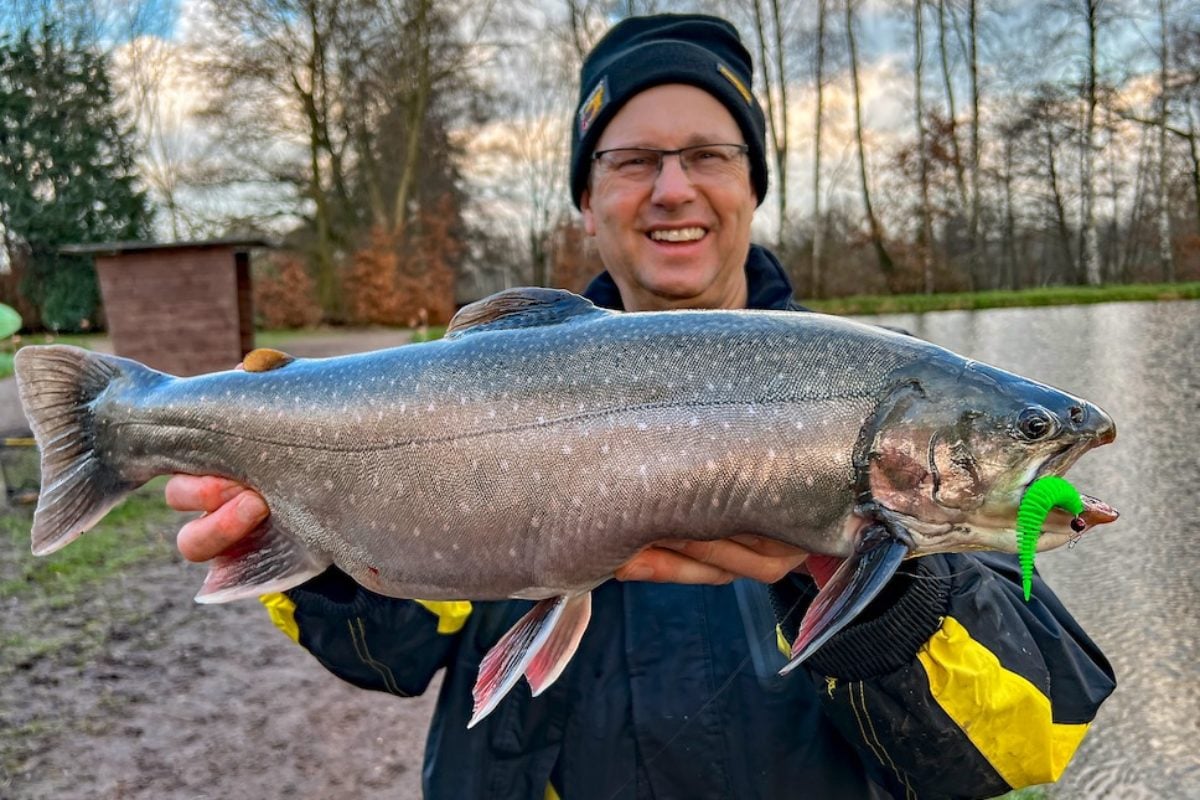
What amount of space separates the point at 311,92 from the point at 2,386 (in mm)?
13721

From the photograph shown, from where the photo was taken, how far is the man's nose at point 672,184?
10.4ft

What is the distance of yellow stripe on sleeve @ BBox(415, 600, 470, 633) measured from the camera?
2514 millimetres

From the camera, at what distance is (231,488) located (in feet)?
7.28

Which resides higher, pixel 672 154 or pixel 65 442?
pixel 672 154

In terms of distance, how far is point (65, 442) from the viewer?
230cm

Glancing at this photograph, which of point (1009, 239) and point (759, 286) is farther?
point (1009, 239)

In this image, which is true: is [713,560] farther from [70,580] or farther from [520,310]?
[70,580]

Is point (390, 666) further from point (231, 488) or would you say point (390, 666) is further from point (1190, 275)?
point (1190, 275)

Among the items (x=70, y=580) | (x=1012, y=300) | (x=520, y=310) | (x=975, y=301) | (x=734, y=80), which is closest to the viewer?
(x=520, y=310)

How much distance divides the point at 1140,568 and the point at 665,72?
3878 millimetres

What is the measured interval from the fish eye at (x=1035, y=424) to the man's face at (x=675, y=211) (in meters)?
1.64

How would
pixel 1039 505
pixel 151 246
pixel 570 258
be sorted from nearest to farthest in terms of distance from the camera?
pixel 1039 505, pixel 151 246, pixel 570 258

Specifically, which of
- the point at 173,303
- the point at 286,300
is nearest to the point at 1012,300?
the point at 173,303

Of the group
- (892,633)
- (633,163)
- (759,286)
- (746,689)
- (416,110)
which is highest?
(416,110)
